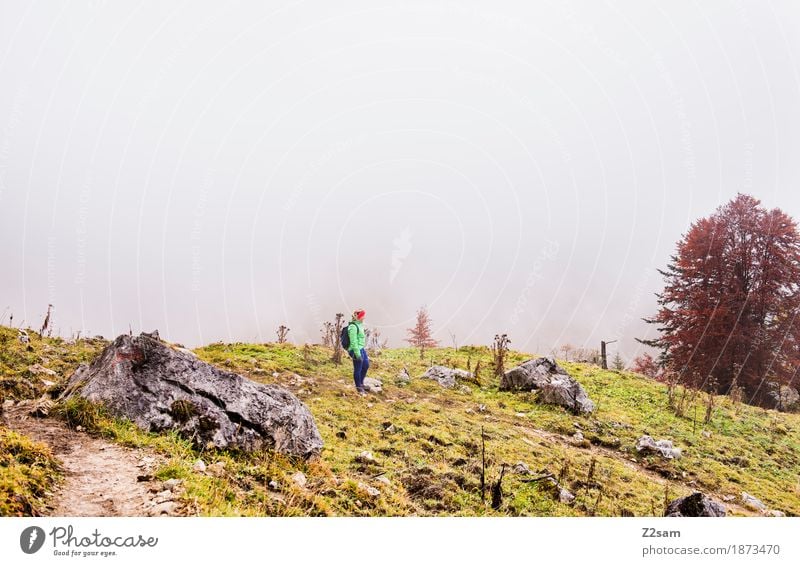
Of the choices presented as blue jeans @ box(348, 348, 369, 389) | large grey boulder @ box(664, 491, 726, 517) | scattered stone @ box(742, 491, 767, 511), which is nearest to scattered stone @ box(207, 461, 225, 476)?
large grey boulder @ box(664, 491, 726, 517)

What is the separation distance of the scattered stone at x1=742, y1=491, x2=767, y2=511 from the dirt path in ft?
33.3

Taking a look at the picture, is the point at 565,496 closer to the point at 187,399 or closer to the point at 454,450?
the point at 454,450

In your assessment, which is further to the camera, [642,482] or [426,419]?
[426,419]

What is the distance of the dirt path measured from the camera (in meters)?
3.68

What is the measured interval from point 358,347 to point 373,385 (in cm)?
175

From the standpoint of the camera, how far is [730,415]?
15.6m

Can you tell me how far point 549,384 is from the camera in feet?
45.5

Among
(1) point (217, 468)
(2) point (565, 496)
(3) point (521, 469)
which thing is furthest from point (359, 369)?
(1) point (217, 468)

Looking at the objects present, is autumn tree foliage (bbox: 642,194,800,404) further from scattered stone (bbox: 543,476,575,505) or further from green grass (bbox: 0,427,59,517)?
green grass (bbox: 0,427,59,517)
